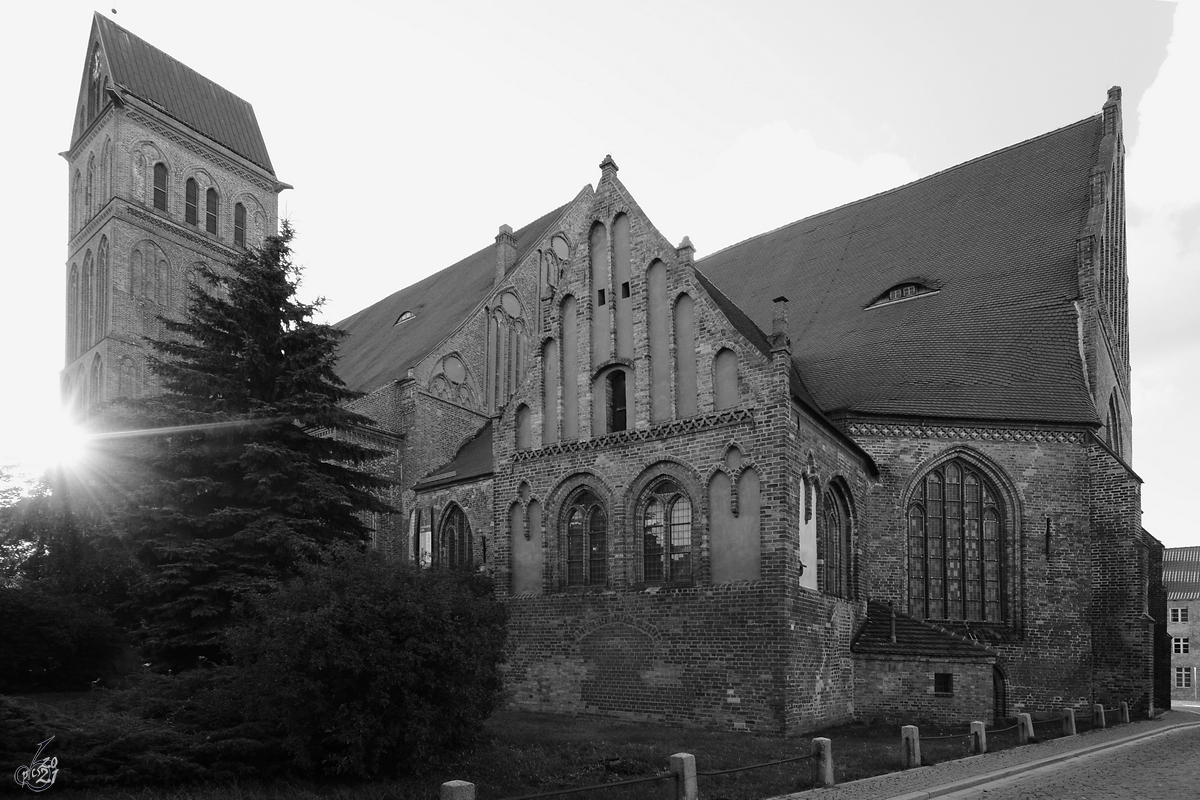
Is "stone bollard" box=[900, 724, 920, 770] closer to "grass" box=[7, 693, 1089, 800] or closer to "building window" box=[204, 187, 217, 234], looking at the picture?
"grass" box=[7, 693, 1089, 800]

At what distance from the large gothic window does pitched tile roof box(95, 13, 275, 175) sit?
116ft

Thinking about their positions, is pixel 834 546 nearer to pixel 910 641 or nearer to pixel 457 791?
pixel 910 641

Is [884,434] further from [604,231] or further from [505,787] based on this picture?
[505,787]

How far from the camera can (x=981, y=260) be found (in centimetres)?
2703

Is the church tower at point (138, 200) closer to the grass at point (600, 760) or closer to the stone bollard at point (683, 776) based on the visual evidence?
the grass at point (600, 760)

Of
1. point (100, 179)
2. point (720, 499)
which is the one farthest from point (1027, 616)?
point (100, 179)

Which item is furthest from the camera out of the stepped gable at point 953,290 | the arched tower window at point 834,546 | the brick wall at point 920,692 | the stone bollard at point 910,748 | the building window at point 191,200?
the building window at point 191,200

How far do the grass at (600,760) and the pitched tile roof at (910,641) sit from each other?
1.56m

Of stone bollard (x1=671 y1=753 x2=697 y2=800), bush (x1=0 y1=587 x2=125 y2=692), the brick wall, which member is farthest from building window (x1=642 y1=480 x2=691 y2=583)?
bush (x1=0 y1=587 x2=125 y2=692)

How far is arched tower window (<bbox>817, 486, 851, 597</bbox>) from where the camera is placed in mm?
19781

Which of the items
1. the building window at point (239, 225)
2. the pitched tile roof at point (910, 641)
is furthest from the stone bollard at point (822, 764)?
the building window at point (239, 225)

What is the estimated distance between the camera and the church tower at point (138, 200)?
128 feet

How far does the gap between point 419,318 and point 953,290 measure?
19970 millimetres

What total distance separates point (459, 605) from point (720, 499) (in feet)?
24.3
